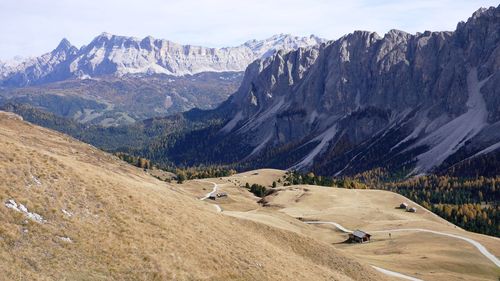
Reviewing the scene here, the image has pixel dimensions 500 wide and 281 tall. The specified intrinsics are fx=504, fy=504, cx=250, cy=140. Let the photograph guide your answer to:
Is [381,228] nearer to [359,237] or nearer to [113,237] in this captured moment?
[359,237]

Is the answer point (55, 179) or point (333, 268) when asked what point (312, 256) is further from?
point (55, 179)

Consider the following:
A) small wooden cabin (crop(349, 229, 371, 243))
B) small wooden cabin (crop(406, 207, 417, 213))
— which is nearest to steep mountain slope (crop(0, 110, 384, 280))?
small wooden cabin (crop(349, 229, 371, 243))

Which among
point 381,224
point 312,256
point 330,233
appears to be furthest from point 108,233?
point 381,224

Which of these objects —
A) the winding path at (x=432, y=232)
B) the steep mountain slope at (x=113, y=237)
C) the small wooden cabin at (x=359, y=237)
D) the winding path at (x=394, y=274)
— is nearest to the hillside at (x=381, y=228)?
the winding path at (x=432, y=232)

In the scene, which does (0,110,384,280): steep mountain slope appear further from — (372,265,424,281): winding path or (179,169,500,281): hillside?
(179,169,500,281): hillside

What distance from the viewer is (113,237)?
153 ft

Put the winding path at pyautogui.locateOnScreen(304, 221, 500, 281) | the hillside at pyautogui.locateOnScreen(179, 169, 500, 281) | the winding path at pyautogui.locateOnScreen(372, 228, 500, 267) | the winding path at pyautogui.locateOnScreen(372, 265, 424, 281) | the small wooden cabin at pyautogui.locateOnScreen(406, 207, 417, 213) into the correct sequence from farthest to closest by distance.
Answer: the small wooden cabin at pyautogui.locateOnScreen(406, 207, 417, 213) < the winding path at pyautogui.locateOnScreen(372, 228, 500, 267) < the hillside at pyautogui.locateOnScreen(179, 169, 500, 281) < the winding path at pyautogui.locateOnScreen(304, 221, 500, 281) < the winding path at pyautogui.locateOnScreen(372, 265, 424, 281)

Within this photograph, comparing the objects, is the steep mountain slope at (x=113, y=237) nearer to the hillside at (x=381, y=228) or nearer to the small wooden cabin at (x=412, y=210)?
the hillside at (x=381, y=228)

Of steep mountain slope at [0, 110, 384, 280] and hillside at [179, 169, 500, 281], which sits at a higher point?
steep mountain slope at [0, 110, 384, 280]

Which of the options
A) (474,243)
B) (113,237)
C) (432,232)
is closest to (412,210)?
(432,232)

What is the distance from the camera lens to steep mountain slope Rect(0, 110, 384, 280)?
134 ft

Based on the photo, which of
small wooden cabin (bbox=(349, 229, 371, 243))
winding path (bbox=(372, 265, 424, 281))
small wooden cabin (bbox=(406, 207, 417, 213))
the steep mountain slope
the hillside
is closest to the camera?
the steep mountain slope

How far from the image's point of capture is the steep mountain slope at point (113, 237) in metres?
40.9

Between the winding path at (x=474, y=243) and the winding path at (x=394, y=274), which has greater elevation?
the winding path at (x=394, y=274)
